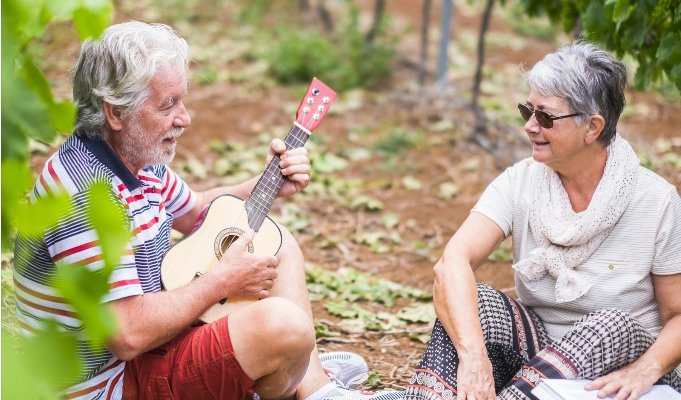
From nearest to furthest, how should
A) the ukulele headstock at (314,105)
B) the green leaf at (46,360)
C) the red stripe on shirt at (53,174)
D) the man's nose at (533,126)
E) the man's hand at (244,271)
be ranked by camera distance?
the green leaf at (46,360)
the red stripe on shirt at (53,174)
the man's hand at (244,271)
the man's nose at (533,126)
the ukulele headstock at (314,105)

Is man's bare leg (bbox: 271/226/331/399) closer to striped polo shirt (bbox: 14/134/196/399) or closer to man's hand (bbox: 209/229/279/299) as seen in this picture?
man's hand (bbox: 209/229/279/299)

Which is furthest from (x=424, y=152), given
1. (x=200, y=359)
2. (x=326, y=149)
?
(x=200, y=359)

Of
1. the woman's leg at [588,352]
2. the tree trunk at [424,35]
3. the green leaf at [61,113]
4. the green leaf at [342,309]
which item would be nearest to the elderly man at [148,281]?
the woman's leg at [588,352]

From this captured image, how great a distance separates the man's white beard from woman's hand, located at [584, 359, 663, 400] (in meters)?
1.44

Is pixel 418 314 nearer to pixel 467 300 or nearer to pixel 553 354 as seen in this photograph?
pixel 467 300

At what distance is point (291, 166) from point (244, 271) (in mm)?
486

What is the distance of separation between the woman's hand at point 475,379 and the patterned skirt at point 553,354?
3 cm

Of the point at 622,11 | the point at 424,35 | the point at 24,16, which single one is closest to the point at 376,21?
the point at 424,35

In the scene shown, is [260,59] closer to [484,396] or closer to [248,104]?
[248,104]

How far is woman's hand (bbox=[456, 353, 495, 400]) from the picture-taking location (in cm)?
263

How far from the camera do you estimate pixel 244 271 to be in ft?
8.66

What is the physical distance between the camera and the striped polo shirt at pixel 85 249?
2.28 meters

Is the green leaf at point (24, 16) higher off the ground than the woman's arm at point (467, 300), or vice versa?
the green leaf at point (24, 16)

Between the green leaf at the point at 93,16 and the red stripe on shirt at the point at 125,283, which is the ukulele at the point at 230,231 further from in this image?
the green leaf at the point at 93,16
